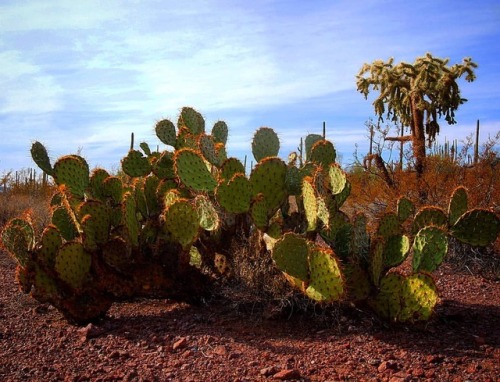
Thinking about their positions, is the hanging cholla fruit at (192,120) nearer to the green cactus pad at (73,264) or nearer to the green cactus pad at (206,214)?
the green cactus pad at (206,214)

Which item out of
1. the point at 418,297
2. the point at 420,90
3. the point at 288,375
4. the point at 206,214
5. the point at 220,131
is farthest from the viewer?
the point at 420,90

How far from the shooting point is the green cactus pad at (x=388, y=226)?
5.34 m

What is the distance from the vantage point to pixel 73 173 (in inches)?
229

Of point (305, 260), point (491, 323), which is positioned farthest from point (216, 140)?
point (491, 323)

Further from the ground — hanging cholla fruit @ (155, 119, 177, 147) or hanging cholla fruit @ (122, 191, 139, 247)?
hanging cholla fruit @ (155, 119, 177, 147)

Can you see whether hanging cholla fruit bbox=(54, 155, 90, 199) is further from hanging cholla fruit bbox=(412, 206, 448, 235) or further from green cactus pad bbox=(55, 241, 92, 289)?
hanging cholla fruit bbox=(412, 206, 448, 235)

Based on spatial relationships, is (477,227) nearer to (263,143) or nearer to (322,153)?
(322,153)

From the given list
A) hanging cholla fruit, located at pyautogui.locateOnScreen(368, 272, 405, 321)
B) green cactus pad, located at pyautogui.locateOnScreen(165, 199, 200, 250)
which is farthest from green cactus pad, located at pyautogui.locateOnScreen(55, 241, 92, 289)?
hanging cholla fruit, located at pyautogui.locateOnScreen(368, 272, 405, 321)

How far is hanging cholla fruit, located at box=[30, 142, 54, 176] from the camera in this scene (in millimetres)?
5984

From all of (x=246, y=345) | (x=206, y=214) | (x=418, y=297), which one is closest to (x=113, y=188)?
(x=206, y=214)

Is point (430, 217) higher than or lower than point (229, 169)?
lower

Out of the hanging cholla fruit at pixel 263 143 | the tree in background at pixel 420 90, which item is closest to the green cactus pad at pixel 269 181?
the hanging cholla fruit at pixel 263 143

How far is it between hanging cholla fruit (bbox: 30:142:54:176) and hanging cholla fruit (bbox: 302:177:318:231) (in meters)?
2.61

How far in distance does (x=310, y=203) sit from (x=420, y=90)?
8202mm
